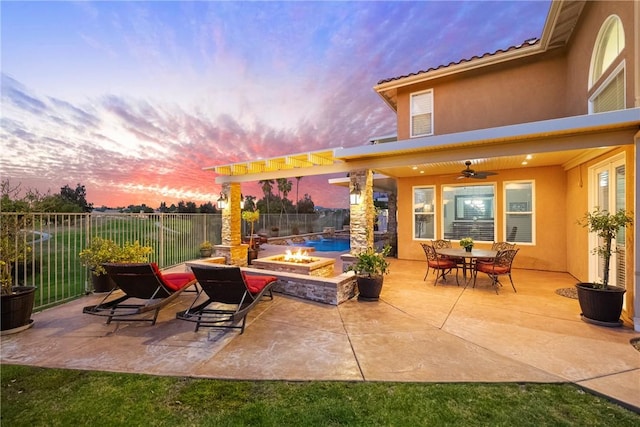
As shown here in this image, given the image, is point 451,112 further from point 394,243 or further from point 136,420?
point 136,420

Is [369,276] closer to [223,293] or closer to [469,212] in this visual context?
[223,293]

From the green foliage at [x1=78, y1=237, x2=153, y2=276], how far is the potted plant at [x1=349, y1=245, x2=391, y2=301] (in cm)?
513

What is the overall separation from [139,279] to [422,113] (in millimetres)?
9997

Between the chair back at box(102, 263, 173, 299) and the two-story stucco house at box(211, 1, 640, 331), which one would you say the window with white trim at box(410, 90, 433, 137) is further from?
the chair back at box(102, 263, 173, 299)

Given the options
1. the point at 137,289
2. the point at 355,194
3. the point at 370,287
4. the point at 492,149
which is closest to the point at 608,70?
the point at 492,149

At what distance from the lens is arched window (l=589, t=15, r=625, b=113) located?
5.46 metres

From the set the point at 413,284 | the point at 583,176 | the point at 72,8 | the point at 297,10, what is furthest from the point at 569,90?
the point at 72,8

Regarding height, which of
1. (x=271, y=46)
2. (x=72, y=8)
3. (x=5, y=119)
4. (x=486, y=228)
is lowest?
(x=486, y=228)

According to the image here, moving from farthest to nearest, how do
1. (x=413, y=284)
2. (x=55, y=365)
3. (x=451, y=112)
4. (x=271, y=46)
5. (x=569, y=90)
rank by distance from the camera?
(x=271, y=46), (x=451, y=112), (x=569, y=90), (x=413, y=284), (x=55, y=365)

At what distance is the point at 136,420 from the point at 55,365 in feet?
6.18

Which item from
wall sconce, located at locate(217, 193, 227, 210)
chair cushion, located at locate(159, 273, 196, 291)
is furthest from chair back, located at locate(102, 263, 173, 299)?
wall sconce, located at locate(217, 193, 227, 210)

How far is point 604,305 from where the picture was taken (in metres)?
4.65

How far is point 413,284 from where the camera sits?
296 inches

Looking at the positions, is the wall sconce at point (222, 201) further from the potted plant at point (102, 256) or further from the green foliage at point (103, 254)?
the green foliage at point (103, 254)
